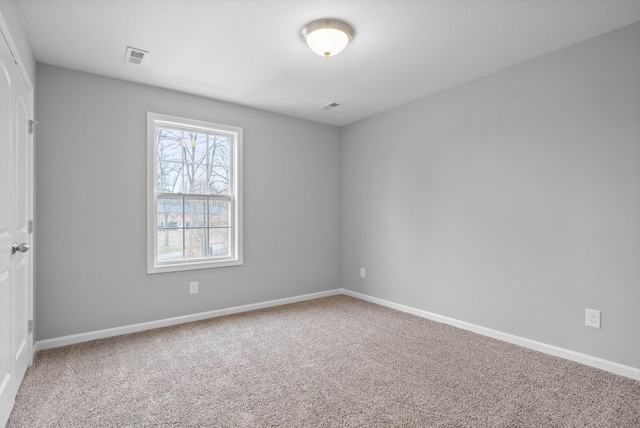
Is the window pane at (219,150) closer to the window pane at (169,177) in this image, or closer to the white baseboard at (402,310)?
the window pane at (169,177)

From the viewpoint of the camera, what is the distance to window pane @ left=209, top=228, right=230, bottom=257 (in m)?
4.01

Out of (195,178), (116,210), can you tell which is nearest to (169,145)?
(195,178)

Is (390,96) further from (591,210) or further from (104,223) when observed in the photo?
(104,223)

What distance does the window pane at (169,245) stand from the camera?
3643 millimetres

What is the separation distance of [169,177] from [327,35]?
228cm

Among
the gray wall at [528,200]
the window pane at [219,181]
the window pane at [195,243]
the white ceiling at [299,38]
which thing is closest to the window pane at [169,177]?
the window pane at [219,181]

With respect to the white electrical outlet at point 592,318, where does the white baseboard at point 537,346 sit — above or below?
below

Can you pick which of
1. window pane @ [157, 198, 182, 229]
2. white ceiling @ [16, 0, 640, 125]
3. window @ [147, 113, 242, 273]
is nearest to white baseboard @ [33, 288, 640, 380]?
window @ [147, 113, 242, 273]

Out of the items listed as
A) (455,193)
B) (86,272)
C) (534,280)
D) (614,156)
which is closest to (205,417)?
(86,272)

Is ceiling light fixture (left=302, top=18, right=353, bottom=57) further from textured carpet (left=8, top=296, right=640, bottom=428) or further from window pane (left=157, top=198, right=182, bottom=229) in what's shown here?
textured carpet (left=8, top=296, right=640, bottom=428)

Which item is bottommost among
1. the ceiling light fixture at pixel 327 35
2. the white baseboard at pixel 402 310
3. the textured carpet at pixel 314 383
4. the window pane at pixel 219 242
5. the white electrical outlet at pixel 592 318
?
the textured carpet at pixel 314 383

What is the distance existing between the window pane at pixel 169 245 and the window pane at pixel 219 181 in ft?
2.02

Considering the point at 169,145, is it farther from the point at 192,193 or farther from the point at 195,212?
the point at 195,212

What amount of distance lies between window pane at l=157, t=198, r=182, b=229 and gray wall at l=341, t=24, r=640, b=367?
7.86 feet
